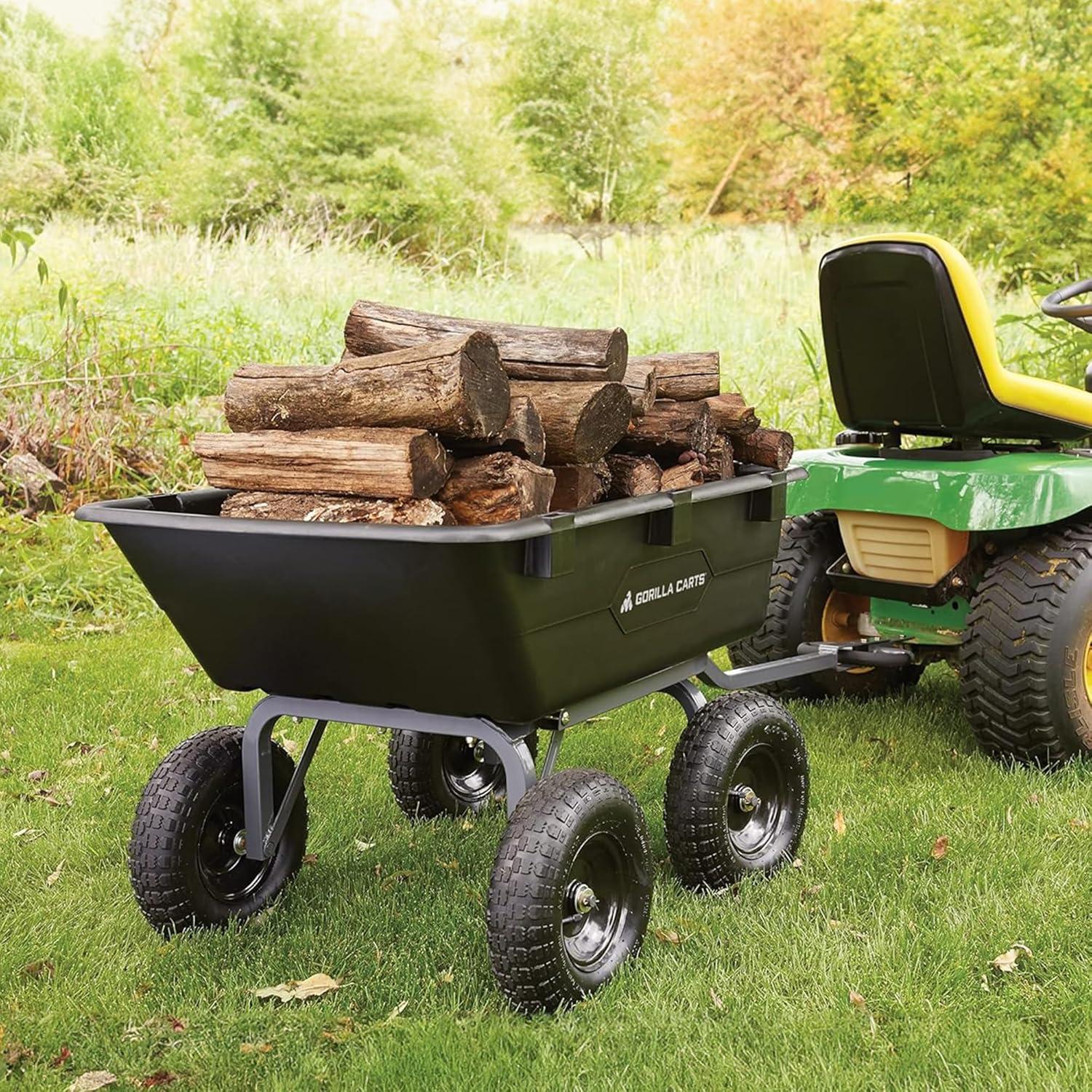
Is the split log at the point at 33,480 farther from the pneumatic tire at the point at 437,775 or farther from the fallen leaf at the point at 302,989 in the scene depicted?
the fallen leaf at the point at 302,989

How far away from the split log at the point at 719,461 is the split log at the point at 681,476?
5 cm

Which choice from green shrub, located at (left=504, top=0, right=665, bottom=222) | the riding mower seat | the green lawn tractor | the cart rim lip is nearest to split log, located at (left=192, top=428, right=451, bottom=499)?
the cart rim lip

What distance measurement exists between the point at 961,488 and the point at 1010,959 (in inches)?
51.5

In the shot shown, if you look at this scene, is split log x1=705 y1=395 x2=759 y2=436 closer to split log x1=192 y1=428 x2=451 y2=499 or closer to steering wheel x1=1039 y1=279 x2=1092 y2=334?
split log x1=192 y1=428 x2=451 y2=499

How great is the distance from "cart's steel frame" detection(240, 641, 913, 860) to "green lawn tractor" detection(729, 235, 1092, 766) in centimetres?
68

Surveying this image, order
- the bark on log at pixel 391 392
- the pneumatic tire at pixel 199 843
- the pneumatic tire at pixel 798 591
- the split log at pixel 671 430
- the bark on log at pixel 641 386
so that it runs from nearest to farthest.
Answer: the bark on log at pixel 391 392
the pneumatic tire at pixel 199 843
the bark on log at pixel 641 386
the split log at pixel 671 430
the pneumatic tire at pixel 798 591

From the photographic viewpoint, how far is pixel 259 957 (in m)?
2.68

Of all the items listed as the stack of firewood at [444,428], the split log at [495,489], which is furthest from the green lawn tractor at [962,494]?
A: the split log at [495,489]

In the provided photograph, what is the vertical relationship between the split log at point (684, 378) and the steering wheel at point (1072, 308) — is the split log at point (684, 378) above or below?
below

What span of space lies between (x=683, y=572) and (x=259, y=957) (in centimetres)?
115

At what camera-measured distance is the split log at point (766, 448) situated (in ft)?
10.4

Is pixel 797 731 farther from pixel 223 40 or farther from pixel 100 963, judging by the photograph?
pixel 223 40

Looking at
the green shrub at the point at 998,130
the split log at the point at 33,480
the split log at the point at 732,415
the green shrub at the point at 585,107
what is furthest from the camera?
the green shrub at the point at 585,107

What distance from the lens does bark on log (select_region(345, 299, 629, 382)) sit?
2.67 meters
